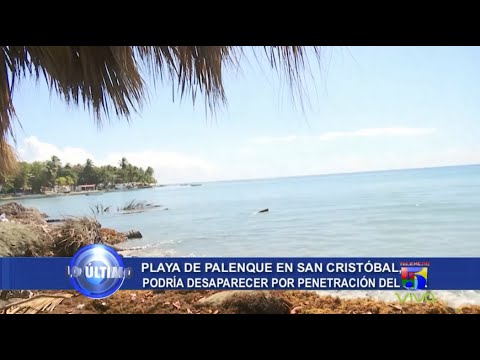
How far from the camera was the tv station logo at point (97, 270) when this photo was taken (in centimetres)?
197

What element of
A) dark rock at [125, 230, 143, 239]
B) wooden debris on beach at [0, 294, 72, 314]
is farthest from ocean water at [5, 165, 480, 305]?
wooden debris on beach at [0, 294, 72, 314]

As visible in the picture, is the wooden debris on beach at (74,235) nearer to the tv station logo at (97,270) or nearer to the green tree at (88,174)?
the tv station logo at (97,270)

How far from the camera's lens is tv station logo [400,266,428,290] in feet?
6.31

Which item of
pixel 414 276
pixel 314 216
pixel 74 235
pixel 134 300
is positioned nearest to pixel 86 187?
pixel 74 235

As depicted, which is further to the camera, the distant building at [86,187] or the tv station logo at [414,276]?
the distant building at [86,187]

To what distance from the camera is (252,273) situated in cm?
197

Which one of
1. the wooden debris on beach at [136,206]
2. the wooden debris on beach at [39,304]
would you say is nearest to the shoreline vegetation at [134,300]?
the wooden debris on beach at [39,304]

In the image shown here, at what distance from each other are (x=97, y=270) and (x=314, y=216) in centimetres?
110

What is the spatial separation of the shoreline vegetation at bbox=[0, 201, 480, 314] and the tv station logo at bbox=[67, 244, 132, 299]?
0.04 meters

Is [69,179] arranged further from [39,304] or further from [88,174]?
[39,304]

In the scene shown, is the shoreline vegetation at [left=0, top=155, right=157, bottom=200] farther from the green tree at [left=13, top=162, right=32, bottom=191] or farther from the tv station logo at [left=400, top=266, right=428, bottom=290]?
the tv station logo at [left=400, top=266, right=428, bottom=290]
